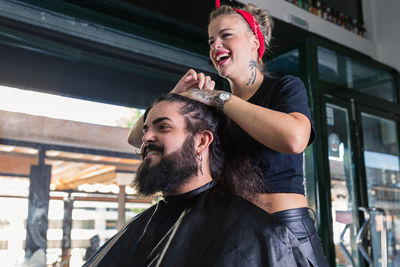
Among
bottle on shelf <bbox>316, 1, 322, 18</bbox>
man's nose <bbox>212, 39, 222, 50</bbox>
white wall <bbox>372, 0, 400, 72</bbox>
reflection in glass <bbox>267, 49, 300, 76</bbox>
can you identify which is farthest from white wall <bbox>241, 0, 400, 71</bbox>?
man's nose <bbox>212, 39, 222, 50</bbox>

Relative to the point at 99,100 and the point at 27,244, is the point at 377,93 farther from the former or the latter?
the point at 27,244

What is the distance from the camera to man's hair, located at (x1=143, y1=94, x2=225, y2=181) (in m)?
1.50

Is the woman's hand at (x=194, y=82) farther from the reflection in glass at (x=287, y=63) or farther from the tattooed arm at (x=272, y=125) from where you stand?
the reflection in glass at (x=287, y=63)

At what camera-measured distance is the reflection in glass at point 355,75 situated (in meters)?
3.51

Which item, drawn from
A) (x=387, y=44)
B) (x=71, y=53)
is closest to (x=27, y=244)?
(x=71, y=53)

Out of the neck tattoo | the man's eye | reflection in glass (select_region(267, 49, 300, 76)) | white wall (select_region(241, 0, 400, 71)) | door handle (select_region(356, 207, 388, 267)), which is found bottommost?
door handle (select_region(356, 207, 388, 267))

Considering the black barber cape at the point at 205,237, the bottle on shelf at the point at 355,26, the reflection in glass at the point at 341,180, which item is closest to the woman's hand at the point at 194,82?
the black barber cape at the point at 205,237

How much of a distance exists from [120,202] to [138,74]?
46.2 inches

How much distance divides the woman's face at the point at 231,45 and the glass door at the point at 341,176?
76.9 inches

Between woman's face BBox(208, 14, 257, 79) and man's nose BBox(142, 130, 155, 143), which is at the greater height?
woman's face BBox(208, 14, 257, 79)

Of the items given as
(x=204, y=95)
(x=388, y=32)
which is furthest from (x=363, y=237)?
(x=388, y=32)

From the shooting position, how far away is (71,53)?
2875 mm

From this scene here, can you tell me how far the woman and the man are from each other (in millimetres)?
122

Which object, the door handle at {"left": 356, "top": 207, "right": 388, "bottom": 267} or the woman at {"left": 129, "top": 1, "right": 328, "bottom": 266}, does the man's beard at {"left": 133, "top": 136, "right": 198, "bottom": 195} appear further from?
the door handle at {"left": 356, "top": 207, "right": 388, "bottom": 267}
